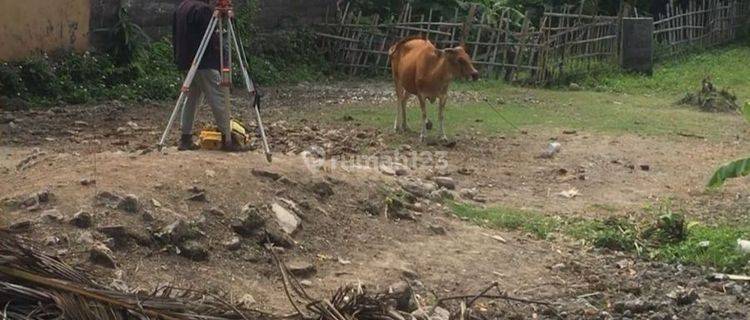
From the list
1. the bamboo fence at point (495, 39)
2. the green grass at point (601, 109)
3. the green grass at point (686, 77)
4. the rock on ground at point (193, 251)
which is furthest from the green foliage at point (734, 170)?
the green grass at point (686, 77)

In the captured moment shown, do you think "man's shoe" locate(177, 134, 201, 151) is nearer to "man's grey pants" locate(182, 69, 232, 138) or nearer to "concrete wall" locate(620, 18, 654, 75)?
"man's grey pants" locate(182, 69, 232, 138)

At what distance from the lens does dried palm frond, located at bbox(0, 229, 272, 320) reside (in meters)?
4.77

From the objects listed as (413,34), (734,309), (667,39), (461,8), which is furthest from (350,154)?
(667,39)

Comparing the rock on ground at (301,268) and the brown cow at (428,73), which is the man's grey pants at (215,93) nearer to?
the rock on ground at (301,268)

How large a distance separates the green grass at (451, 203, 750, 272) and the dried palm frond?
394 cm

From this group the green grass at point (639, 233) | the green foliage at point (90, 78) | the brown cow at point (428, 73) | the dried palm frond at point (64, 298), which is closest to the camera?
the dried palm frond at point (64, 298)

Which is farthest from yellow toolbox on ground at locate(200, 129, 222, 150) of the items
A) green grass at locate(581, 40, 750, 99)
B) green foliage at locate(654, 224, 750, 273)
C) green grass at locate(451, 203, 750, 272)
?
green grass at locate(581, 40, 750, 99)

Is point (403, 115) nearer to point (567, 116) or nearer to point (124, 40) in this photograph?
point (567, 116)

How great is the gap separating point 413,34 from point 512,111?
13.3 ft

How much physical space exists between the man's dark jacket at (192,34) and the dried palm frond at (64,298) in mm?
3881

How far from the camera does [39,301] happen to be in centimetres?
480

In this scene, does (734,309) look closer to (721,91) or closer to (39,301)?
(39,301)

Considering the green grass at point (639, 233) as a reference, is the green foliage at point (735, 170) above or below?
above

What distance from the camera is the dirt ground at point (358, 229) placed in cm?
648
